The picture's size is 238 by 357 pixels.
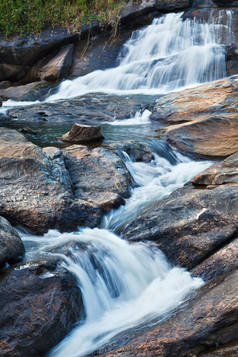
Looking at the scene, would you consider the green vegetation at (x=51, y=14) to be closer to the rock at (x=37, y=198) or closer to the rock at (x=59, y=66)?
the rock at (x=59, y=66)

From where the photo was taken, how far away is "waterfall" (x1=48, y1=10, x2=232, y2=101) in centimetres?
1263

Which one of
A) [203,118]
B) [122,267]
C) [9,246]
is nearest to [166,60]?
[203,118]

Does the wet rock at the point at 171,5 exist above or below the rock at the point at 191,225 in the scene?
A: above

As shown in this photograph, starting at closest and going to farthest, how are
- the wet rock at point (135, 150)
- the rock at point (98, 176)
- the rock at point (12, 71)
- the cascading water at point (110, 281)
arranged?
the cascading water at point (110, 281) → the rock at point (98, 176) → the wet rock at point (135, 150) → the rock at point (12, 71)

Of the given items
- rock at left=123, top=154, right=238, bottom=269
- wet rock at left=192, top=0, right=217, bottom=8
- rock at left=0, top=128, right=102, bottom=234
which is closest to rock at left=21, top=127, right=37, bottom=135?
rock at left=0, top=128, right=102, bottom=234

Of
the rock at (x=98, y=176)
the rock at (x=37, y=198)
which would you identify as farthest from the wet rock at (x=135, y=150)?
the rock at (x=37, y=198)

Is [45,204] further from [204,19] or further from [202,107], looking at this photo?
[204,19]

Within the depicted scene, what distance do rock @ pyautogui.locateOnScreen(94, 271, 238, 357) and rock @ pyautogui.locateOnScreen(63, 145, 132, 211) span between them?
2211mm

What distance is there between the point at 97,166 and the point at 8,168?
4.92ft

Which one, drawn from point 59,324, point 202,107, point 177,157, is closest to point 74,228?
point 59,324

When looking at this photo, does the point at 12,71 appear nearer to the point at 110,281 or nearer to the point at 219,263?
the point at 110,281

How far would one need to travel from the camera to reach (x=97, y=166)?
5.84 meters

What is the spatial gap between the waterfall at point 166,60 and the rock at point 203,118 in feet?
10.3

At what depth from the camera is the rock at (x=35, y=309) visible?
9.46ft
